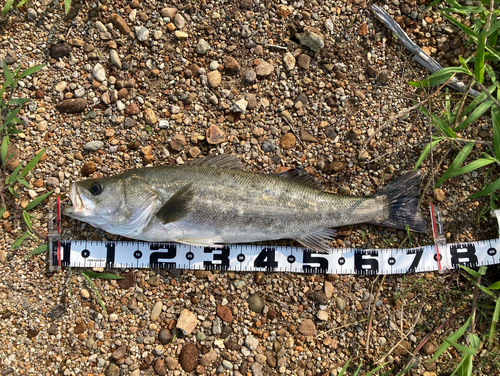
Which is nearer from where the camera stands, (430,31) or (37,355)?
(37,355)

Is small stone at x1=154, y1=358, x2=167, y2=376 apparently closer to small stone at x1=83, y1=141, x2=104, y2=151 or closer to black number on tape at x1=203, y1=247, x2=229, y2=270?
black number on tape at x1=203, y1=247, x2=229, y2=270

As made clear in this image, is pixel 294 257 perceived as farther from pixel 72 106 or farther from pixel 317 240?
pixel 72 106

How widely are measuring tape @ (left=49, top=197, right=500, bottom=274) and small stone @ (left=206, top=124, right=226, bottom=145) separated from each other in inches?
53.1

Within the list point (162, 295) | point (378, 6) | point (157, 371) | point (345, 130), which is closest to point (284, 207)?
point (345, 130)

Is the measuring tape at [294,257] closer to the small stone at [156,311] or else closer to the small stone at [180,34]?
the small stone at [156,311]

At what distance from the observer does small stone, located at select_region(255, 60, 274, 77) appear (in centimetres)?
449

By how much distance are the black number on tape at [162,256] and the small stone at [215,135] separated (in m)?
1.42

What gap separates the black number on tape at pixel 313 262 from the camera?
4.39 metres

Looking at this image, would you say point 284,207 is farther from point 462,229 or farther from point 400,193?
point 462,229

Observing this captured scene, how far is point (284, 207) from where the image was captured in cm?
406

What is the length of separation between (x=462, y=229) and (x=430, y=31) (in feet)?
8.71

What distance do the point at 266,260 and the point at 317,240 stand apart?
0.69 meters

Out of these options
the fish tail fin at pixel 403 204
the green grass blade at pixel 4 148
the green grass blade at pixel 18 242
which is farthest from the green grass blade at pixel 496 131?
the green grass blade at pixel 4 148

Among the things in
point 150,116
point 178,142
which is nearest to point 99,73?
point 150,116
